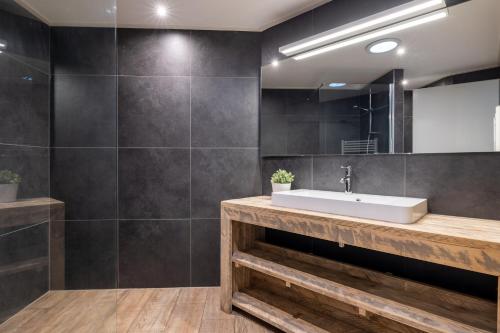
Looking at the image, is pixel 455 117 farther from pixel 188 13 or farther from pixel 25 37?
pixel 25 37

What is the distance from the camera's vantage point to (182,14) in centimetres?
225

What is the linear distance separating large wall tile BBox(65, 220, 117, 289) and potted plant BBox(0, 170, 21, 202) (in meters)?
0.37

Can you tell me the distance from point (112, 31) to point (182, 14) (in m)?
0.69

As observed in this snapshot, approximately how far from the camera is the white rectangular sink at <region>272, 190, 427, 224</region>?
1.33m

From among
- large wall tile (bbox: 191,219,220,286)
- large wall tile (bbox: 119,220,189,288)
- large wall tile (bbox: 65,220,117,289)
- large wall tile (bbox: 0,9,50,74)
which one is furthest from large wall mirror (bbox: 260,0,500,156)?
large wall tile (bbox: 0,9,50,74)

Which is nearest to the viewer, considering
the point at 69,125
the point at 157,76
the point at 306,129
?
the point at 69,125

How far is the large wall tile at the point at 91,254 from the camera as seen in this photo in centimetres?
178

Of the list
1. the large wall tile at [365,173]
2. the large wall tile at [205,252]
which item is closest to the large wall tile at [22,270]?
the large wall tile at [205,252]

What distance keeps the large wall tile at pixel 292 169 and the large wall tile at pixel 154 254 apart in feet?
2.72

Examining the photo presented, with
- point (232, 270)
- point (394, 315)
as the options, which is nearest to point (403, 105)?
point (394, 315)

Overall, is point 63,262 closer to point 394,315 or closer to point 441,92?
point 394,315

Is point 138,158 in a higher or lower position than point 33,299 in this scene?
higher

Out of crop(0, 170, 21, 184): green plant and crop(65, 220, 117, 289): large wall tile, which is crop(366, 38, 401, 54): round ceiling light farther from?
crop(0, 170, 21, 184): green plant

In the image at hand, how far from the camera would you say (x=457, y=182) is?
155 cm
